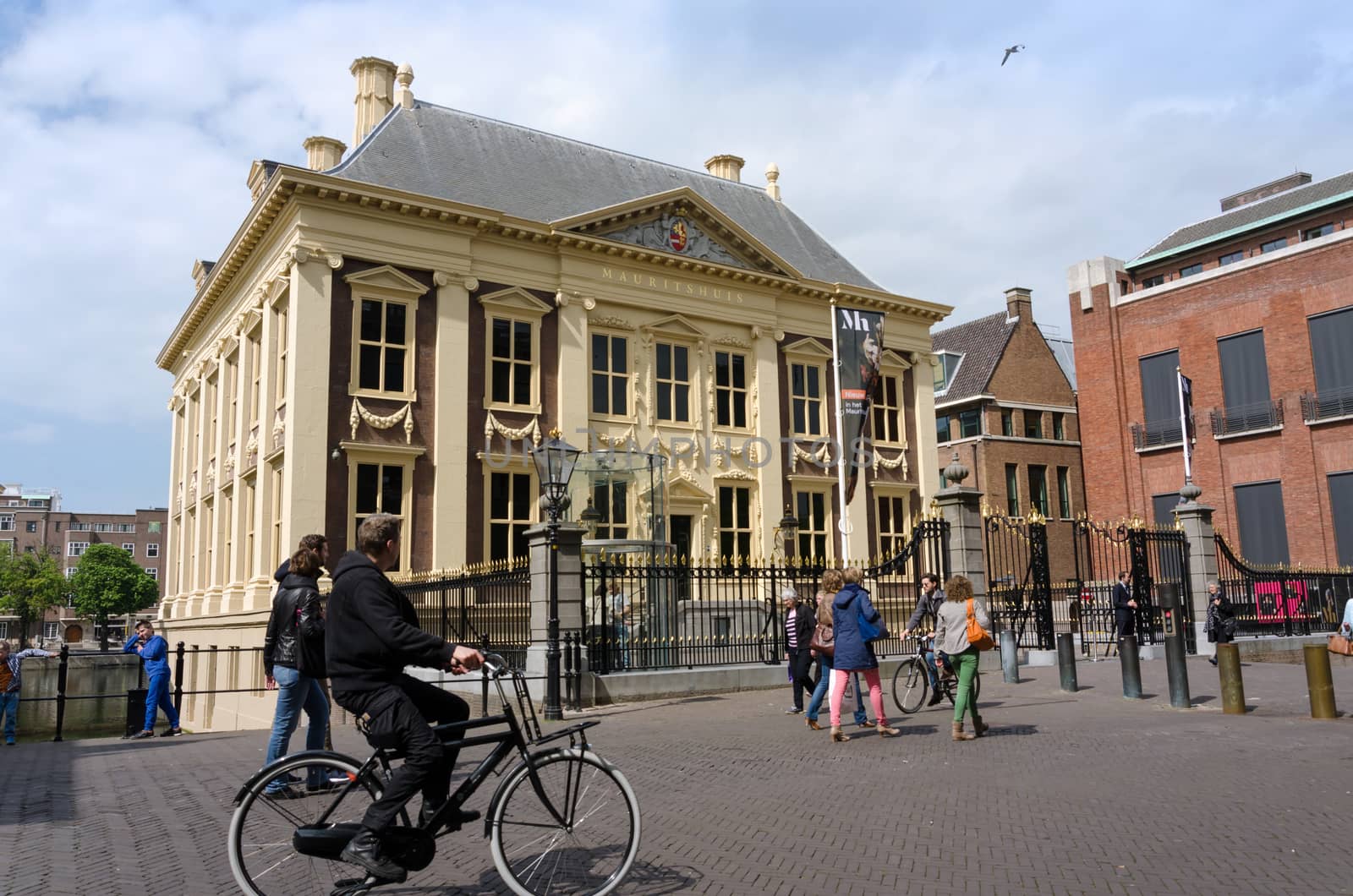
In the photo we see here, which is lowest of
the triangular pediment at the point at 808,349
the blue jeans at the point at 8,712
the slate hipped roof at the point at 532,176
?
the blue jeans at the point at 8,712

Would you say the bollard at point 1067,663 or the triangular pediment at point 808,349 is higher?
the triangular pediment at point 808,349

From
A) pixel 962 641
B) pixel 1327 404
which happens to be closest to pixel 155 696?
pixel 962 641

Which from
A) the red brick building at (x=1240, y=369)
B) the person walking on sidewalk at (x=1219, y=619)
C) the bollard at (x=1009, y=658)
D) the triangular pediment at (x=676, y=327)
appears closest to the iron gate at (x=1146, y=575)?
the person walking on sidewalk at (x=1219, y=619)

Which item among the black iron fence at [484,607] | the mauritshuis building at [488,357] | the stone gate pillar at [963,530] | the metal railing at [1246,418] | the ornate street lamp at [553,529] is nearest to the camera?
the ornate street lamp at [553,529]

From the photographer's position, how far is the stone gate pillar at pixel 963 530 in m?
18.3

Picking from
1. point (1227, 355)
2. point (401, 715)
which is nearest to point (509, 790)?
point (401, 715)

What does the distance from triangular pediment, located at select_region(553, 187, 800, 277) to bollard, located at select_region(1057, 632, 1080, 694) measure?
54.7ft

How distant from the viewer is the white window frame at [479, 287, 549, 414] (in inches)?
1019

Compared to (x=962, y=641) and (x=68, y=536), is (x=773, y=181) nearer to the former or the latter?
(x=962, y=641)

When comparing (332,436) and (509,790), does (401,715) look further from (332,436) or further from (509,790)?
(332,436)

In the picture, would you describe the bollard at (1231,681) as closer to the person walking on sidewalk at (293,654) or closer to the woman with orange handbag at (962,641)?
the woman with orange handbag at (962,641)

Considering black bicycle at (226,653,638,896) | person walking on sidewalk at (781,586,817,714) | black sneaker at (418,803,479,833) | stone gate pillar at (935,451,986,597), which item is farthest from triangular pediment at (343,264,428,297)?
black sneaker at (418,803,479,833)

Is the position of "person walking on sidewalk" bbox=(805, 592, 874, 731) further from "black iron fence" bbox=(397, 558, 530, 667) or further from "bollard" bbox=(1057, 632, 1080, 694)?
"black iron fence" bbox=(397, 558, 530, 667)

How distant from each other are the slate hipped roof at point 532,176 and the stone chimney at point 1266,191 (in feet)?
61.3
